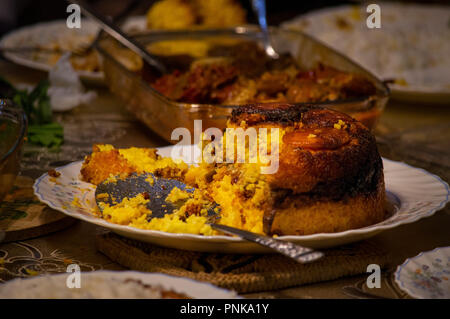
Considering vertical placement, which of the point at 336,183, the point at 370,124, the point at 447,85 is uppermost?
the point at 447,85

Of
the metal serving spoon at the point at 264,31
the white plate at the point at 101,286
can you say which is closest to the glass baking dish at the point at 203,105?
the metal serving spoon at the point at 264,31

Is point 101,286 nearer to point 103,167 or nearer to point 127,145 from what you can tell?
point 103,167

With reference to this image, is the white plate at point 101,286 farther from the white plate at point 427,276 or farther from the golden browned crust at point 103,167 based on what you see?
the golden browned crust at point 103,167

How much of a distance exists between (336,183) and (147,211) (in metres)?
0.36

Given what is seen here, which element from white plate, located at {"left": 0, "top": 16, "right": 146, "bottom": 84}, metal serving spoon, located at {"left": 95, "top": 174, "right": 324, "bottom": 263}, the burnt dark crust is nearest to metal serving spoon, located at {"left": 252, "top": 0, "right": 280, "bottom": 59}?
white plate, located at {"left": 0, "top": 16, "right": 146, "bottom": 84}

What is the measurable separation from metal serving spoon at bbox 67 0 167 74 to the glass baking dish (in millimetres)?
69

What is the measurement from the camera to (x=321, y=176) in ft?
3.55

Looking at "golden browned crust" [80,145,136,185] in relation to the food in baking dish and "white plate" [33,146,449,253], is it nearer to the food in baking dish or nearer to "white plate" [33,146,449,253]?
"white plate" [33,146,449,253]

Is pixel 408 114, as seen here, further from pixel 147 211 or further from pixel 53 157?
pixel 147 211

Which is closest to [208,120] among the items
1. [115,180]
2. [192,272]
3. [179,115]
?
[179,115]

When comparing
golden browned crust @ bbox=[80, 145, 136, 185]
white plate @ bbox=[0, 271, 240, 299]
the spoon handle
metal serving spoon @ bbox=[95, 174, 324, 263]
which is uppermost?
golden browned crust @ bbox=[80, 145, 136, 185]

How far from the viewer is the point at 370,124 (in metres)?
1.71

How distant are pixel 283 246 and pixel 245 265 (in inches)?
5.1

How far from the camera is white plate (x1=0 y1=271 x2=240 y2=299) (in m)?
0.83
